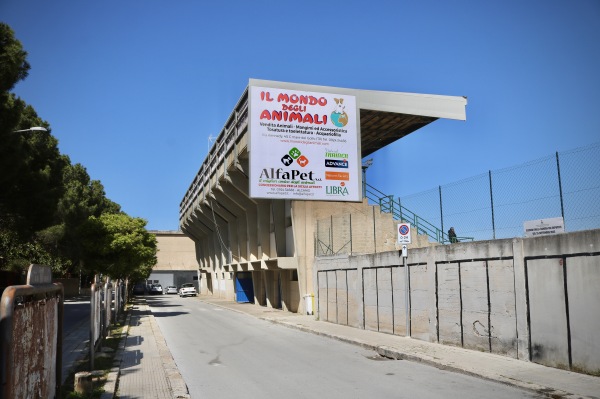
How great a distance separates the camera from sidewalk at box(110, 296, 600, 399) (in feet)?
29.9

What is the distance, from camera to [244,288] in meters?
46.5

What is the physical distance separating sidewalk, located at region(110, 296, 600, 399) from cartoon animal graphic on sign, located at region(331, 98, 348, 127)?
11.6m

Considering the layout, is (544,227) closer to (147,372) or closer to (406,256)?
(406,256)

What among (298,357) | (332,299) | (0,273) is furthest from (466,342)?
(0,273)

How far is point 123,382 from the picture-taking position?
1011 cm

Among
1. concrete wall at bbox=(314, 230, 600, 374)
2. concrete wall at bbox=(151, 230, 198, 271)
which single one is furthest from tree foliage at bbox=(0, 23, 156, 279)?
concrete wall at bbox=(151, 230, 198, 271)

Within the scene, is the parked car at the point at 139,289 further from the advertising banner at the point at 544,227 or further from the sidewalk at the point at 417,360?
the advertising banner at the point at 544,227

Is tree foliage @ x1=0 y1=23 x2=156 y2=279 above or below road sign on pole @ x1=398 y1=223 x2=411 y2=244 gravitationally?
above

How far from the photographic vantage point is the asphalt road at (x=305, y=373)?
912cm

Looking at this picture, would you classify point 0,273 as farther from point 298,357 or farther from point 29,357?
point 29,357

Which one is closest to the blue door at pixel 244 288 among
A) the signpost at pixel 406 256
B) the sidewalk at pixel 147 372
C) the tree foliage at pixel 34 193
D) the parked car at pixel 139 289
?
the tree foliage at pixel 34 193

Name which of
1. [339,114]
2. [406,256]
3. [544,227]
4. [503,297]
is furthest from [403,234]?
[339,114]

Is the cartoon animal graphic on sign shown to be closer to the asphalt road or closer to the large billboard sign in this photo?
the large billboard sign

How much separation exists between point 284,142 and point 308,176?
75.5 inches
